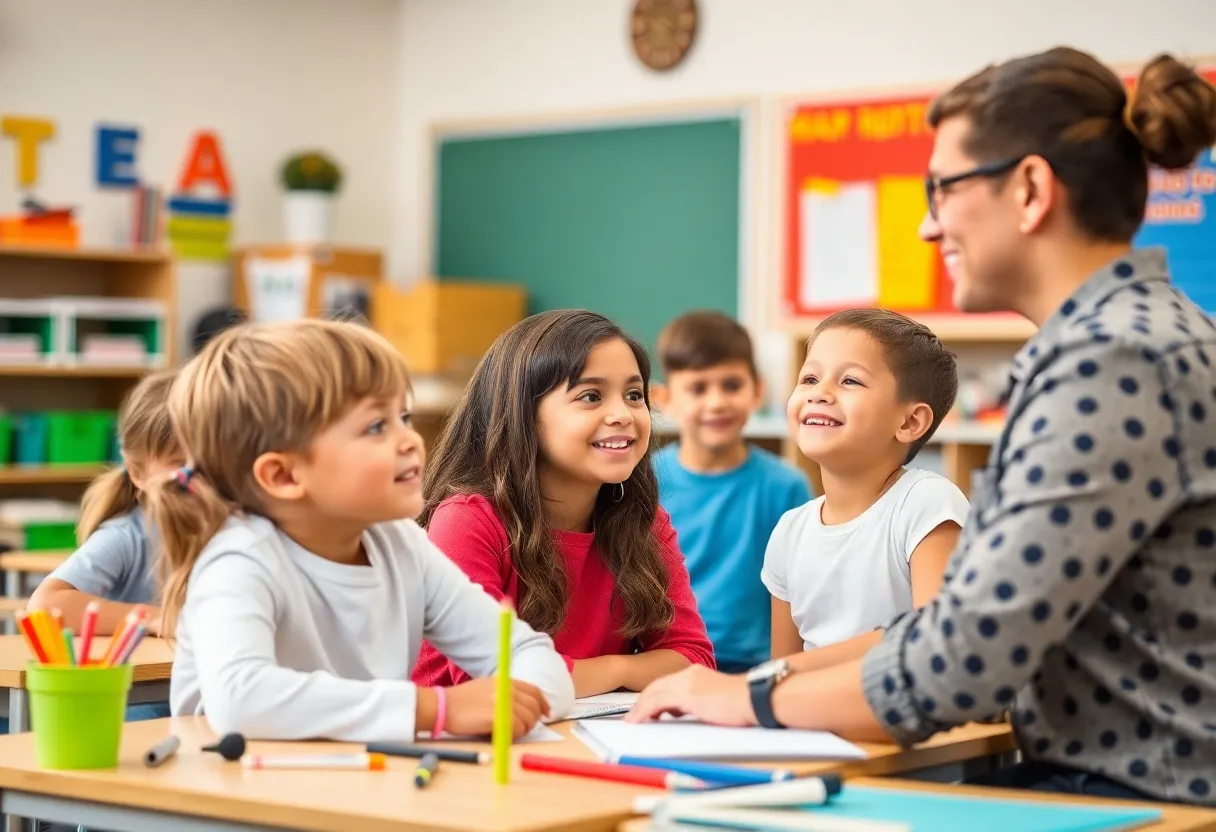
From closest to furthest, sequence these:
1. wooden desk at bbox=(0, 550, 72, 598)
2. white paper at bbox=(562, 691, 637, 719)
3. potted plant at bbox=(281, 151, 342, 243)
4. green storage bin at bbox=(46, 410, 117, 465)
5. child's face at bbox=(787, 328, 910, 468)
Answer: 1. white paper at bbox=(562, 691, 637, 719)
2. child's face at bbox=(787, 328, 910, 468)
3. wooden desk at bbox=(0, 550, 72, 598)
4. green storage bin at bbox=(46, 410, 117, 465)
5. potted plant at bbox=(281, 151, 342, 243)

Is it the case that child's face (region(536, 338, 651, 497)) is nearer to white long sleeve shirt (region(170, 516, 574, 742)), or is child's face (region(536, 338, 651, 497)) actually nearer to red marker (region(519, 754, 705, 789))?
white long sleeve shirt (region(170, 516, 574, 742))

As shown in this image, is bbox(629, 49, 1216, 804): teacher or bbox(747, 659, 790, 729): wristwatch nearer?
bbox(629, 49, 1216, 804): teacher

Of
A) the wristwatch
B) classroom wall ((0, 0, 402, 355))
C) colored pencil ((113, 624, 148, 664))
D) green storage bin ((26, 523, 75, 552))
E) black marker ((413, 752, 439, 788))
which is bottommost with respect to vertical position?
green storage bin ((26, 523, 75, 552))

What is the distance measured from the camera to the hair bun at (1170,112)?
1528 millimetres

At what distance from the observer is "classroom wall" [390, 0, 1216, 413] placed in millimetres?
5695

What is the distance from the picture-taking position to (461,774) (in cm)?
150

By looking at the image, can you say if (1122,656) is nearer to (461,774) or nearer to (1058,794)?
(1058,794)

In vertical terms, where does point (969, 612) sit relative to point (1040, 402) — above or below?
below

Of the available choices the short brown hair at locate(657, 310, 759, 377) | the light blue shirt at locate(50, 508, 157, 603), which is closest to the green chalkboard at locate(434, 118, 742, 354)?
the short brown hair at locate(657, 310, 759, 377)

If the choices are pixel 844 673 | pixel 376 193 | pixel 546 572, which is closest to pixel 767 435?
pixel 376 193

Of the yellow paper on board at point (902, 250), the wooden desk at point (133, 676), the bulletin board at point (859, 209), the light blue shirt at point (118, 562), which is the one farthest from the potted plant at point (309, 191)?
the wooden desk at point (133, 676)

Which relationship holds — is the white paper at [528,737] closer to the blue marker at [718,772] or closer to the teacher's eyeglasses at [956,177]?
the blue marker at [718,772]

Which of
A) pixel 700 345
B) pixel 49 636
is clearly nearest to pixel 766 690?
pixel 49 636

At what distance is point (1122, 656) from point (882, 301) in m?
4.59
